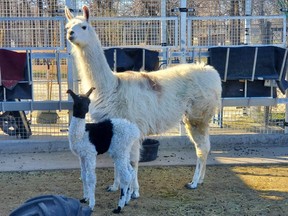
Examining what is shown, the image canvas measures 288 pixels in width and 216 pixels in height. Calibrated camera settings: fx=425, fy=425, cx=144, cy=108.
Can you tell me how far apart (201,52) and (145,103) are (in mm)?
2625

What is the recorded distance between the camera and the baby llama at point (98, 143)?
4.25 m

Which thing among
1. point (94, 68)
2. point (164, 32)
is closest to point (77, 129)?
point (94, 68)

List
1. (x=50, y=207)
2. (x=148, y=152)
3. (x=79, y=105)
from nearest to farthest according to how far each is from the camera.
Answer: (x=50, y=207)
(x=79, y=105)
(x=148, y=152)

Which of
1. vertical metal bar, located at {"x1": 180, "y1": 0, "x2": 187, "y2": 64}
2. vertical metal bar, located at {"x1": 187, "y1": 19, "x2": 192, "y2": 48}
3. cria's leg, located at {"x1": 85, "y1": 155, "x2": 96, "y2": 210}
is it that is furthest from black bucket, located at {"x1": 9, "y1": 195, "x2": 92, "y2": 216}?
vertical metal bar, located at {"x1": 187, "y1": 19, "x2": 192, "y2": 48}

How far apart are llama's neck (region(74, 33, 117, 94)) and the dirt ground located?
1.33 meters

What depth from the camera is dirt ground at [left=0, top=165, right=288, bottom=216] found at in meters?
4.65

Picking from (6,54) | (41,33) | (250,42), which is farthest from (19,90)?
(250,42)

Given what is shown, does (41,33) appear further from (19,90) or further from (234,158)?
(234,158)

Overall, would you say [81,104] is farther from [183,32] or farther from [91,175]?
[183,32]

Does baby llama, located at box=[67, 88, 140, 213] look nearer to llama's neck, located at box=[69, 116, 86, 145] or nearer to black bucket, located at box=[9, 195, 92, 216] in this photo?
llama's neck, located at box=[69, 116, 86, 145]

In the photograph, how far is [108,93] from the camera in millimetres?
5055

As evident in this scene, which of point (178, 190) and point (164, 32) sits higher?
point (164, 32)

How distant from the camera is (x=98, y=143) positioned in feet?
14.4

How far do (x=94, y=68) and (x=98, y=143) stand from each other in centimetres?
106
